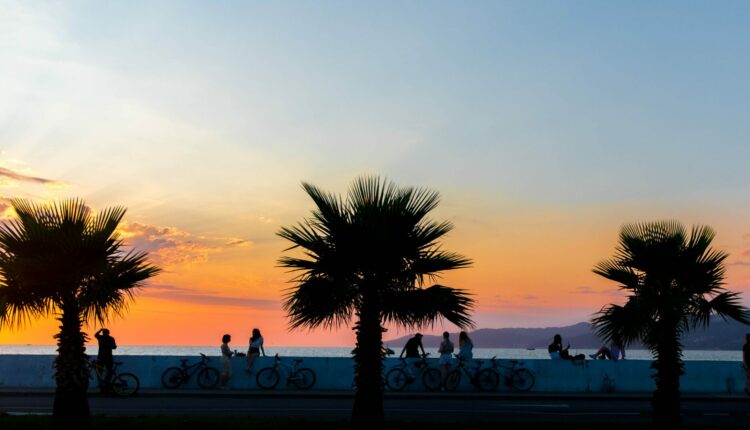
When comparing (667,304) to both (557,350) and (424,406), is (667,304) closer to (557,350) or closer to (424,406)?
(424,406)

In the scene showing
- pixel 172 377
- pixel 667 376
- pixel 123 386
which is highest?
pixel 667 376

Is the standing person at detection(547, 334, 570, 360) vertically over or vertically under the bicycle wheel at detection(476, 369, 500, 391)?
over

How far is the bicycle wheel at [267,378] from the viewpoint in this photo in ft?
100

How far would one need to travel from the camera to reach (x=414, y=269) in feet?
55.6

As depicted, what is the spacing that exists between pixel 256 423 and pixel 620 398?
48.7 ft

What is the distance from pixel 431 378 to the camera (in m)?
31.2

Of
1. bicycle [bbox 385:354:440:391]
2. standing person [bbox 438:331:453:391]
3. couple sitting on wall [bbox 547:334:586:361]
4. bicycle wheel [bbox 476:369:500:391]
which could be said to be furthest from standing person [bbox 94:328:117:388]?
couple sitting on wall [bbox 547:334:586:361]

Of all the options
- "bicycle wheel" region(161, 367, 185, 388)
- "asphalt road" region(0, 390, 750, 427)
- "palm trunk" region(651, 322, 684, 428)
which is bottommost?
"asphalt road" region(0, 390, 750, 427)

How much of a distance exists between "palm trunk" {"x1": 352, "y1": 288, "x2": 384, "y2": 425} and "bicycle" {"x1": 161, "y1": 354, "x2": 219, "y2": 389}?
14964mm

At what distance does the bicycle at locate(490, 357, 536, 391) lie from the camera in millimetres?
31578

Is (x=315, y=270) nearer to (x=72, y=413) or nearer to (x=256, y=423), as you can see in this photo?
(x=256, y=423)

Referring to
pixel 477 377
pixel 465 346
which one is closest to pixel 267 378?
pixel 465 346

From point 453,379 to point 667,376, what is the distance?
14322 mm

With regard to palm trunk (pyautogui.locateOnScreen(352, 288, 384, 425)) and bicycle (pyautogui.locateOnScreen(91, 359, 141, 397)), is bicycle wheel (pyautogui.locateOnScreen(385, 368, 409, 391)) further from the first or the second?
palm trunk (pyautogui.locateOnScreen(352, 288, 384, 425))
